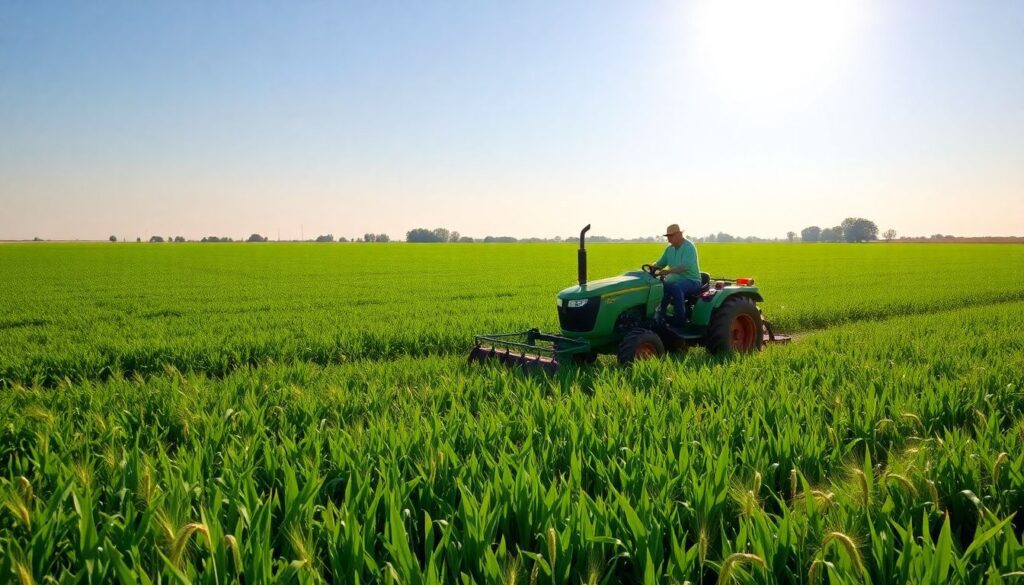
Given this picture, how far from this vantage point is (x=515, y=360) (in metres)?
A: 8.38

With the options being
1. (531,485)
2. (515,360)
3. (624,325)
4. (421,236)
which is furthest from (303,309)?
(421,236)

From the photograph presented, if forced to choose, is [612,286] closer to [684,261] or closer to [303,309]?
[684,261]

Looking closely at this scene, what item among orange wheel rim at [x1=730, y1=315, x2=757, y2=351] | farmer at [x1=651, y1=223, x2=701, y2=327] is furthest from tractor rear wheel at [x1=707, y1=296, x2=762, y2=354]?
farmer at [x1=651, y1=223, x2=701, y2=327]

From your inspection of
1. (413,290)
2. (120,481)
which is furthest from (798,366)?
(413,290)

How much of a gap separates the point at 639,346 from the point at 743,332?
252cm

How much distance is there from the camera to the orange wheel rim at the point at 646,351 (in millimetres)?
8070

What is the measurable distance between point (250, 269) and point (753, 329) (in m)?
33.2

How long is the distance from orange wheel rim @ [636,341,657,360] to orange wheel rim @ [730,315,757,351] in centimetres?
199

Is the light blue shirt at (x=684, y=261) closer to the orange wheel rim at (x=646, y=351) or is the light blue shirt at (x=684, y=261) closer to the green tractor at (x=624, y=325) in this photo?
the green tractor at (x=624, y=325)

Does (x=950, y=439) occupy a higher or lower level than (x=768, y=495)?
higher

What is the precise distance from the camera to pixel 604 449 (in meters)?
4.06

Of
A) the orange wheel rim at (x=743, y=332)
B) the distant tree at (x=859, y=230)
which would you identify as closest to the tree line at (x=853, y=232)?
the distant tree at (x=859, y=230)

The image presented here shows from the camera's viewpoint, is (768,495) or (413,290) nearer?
(768,495)

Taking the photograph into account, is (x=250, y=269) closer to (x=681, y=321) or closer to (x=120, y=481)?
(x=681, y=321)
